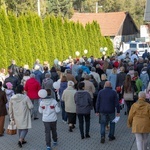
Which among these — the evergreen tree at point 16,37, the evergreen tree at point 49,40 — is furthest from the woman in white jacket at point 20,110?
the evergreen tree at point 49,40

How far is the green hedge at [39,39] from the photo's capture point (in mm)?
25266

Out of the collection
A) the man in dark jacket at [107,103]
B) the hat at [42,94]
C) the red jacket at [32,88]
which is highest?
the hat at [42,94]

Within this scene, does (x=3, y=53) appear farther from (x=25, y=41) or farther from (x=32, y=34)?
(x=32, y=34)

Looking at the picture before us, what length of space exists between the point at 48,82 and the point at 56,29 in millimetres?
19252

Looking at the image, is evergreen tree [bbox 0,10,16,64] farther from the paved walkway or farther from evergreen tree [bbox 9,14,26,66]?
the paved walkway

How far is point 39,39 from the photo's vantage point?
2989 centimetres

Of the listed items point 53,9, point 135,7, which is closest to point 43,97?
point 53,9

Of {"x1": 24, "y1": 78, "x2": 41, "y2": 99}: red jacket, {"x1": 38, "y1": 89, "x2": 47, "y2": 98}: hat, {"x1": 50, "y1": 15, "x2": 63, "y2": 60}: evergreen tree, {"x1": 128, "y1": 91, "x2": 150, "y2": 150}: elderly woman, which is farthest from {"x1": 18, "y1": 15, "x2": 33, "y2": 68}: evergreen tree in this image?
{"x1": 128, "y1": 91, "x2": 150, "y2": 150}: elderly woman

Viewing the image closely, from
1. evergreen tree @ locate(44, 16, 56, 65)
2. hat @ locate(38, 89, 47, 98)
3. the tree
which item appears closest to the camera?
hat @ locate(38, 89, 47, 98)

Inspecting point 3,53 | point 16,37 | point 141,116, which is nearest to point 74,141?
point 141,116

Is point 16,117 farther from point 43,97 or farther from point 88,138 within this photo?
point 88,138

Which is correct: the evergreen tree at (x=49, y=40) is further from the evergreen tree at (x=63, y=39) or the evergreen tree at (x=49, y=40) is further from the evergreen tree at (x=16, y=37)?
the evergreen tree at (x=16, y=37)

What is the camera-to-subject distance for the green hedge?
25.3 m

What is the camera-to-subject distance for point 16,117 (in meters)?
10.8
